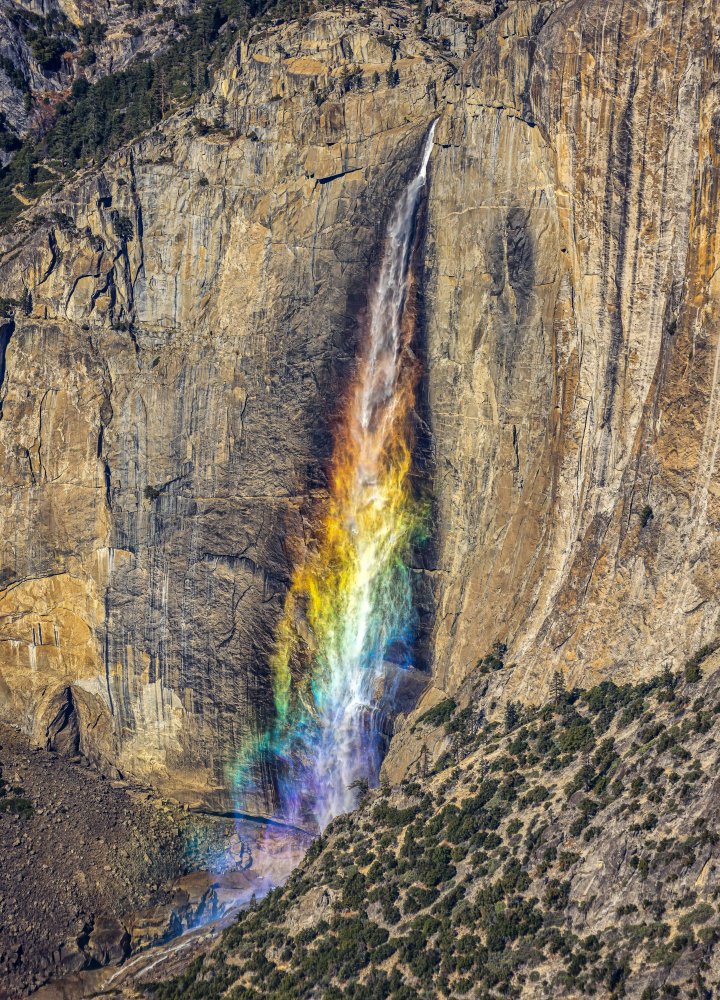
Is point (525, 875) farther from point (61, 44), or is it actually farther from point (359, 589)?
point (61, 44)

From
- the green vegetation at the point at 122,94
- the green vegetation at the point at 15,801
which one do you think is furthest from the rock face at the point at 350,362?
the green vegetation at the point at 122,94

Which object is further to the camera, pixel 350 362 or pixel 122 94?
pixel 122 94

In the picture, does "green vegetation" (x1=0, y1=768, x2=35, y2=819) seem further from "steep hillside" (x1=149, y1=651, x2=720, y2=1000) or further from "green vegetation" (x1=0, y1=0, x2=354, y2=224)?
"green vegetation" (x1=0, y1=0, x2=354, y2=224)

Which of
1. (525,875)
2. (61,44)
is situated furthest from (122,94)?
(525,875)

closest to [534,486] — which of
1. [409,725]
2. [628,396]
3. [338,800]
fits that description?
[628,396]

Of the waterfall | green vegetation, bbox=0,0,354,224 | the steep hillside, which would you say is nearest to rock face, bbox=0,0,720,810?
the waterfall
